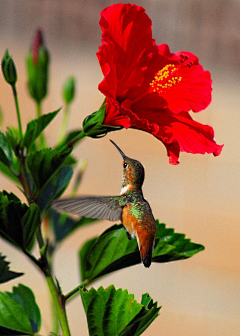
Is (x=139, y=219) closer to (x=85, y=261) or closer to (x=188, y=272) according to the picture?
(x=85, y=261)

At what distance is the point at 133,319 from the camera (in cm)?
72

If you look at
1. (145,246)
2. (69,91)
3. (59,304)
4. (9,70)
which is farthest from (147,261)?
(69,91)

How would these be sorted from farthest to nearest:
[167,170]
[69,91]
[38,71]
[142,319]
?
[167,170] < [69,91] < [38,71] < [142,319]

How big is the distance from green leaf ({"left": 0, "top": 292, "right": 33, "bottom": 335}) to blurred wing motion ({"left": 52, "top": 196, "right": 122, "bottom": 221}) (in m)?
0.19

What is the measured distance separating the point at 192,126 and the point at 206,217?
9.24ft

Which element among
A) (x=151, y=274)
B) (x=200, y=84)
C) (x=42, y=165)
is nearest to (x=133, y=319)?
(x=42, y=165)

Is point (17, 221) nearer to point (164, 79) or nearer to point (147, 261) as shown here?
point (147, 261)

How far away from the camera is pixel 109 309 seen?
733mm

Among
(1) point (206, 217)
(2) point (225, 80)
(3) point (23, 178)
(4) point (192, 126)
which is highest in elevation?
(4) point (192, 126)

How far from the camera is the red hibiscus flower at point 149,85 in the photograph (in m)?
0.75

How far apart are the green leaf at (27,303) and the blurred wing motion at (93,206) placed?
0.65 feet

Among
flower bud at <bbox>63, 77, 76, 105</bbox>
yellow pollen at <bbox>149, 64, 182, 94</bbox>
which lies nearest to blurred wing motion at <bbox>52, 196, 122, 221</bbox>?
yellow pollen at <bbox>149, 64, 182, 94</bbox>

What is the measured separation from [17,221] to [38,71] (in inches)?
14.1

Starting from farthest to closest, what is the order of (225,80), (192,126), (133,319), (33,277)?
1. (225,80)
2. (33,277)
3. (192,126)
4. (133,319)
